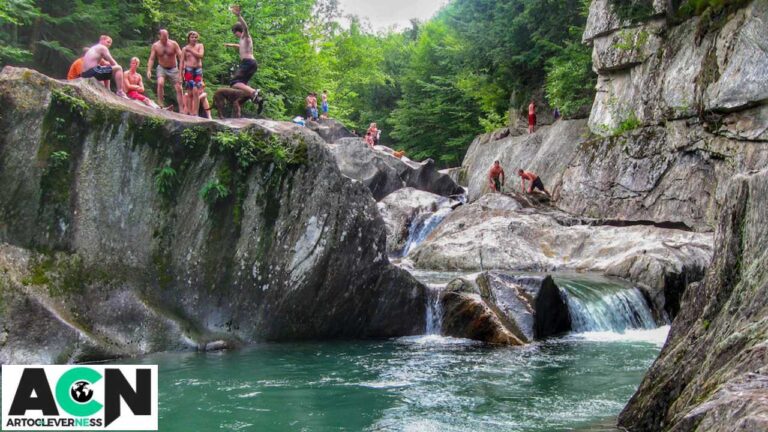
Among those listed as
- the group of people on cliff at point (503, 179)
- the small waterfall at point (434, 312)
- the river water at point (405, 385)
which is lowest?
the river water at point (405, 385)

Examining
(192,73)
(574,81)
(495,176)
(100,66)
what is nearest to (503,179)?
(495,176)

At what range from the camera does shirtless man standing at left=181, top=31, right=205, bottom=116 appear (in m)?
12.6

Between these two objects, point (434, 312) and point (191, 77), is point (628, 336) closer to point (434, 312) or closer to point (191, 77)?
point (434, 312)

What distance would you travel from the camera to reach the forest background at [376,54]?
20188 millimetres

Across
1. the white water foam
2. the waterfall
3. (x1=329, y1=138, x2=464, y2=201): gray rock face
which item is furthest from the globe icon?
(x1=329, y1=138, x2=464, y2=201): gray rock face

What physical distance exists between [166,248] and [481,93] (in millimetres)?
26678

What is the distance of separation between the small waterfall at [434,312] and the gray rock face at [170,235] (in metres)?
0.13

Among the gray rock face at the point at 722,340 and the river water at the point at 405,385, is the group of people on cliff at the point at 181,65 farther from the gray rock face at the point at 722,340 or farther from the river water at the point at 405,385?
the gray rock face at the point at 722,340

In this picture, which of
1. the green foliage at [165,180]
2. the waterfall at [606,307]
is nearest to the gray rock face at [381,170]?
the waterfall at [606,307]

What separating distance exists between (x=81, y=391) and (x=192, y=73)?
285 inches

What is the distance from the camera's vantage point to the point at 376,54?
5366 cm

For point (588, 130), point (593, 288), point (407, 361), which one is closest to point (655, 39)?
point (588, 130)

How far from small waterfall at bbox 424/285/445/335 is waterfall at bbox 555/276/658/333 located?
2527mm

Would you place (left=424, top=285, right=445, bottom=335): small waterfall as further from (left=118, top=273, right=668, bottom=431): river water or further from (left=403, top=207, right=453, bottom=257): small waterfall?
(left=403, top=207, right=453, bottom=257): small waterfall
